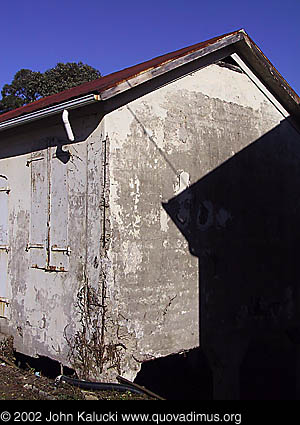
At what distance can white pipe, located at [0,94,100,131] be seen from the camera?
21.4 feet

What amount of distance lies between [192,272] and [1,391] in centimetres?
347

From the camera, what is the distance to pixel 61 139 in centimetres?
766

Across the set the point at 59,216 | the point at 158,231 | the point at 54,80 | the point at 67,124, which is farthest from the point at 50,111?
the point at 54,80

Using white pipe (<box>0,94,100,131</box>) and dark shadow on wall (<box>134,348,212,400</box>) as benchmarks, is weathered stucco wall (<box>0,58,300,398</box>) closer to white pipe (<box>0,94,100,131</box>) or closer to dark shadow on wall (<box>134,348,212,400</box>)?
dark shadow on wall (<box>134,348,212,400</box>)

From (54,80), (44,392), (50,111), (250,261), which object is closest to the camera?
(44,392)

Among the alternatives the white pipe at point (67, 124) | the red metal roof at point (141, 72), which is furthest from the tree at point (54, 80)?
the white pipe at point (67, 124)

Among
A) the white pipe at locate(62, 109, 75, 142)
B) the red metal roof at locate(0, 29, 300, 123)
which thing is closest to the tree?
the red metal roof at locate(0, 29, 300, 123)

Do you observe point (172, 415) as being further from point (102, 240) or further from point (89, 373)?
point (102, 240)

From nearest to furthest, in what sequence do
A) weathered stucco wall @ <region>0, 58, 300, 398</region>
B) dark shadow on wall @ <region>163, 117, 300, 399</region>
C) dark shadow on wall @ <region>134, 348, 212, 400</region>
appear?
weathered stucco wall @ <region>0, 58, 300, 398</region> < dark shadow on wall @ <region>134, 348, 212, 400</region> < dark shadow on wall @ <region>163, 117, 300, 399</region>

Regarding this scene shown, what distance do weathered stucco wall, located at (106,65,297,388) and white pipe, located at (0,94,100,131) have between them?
56cm

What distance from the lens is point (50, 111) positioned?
7133 mm

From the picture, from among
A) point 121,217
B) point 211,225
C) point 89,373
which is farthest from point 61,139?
point 89,373

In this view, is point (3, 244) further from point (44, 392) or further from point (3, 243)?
point (44, 392)

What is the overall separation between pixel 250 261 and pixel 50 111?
4.69 m
